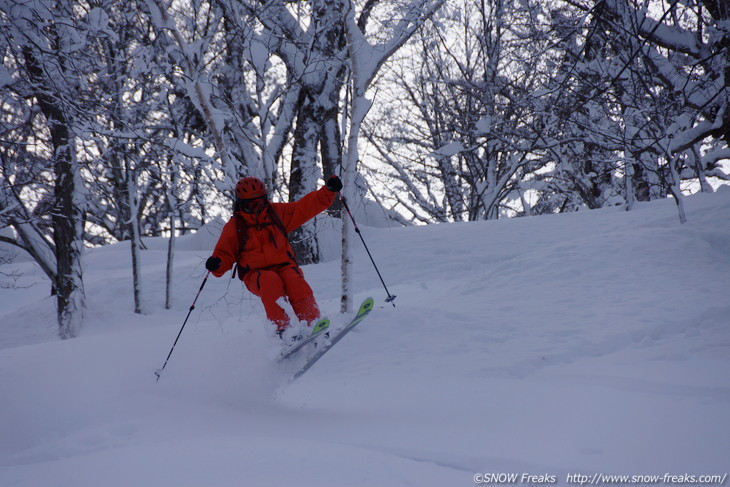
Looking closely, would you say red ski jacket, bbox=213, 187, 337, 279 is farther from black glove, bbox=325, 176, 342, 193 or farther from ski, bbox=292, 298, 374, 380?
ski, bbox=292, 298, 374, 380

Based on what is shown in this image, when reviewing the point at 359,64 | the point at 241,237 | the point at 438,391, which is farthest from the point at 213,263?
the point at 359,64

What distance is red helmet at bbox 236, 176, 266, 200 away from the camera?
4590mm

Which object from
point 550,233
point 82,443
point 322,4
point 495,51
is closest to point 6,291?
point 322,4

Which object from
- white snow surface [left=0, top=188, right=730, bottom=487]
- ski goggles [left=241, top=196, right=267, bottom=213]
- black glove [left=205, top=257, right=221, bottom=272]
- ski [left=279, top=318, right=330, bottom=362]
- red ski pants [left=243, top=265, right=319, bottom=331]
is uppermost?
ski goggles [left=241, top=196, right=267, bottom=213]

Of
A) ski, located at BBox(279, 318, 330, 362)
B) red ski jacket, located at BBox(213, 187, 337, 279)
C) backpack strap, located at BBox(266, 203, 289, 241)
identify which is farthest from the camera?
backpack strap, located at BBox(266, 203, 289, 241)

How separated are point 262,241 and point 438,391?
85.2 inches

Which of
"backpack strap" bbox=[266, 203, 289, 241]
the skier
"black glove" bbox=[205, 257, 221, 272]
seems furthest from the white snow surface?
"backpack strap" bbox=[266, 203, 289, 241]

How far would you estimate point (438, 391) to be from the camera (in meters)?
3.66

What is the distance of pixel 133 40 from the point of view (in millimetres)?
10719

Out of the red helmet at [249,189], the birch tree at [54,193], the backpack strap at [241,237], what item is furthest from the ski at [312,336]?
the birch tree at [54,193]

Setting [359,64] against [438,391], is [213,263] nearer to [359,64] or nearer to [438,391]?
[438,391]

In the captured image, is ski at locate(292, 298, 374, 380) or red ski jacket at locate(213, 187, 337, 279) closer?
ski at locate(292, 298, 374, 380)

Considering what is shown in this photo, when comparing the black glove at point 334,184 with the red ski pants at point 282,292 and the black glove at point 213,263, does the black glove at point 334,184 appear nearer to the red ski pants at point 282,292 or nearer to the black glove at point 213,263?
the red ski pants at point 282,292

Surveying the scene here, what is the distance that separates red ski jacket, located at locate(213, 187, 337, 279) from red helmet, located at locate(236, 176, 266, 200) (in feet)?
0.54
